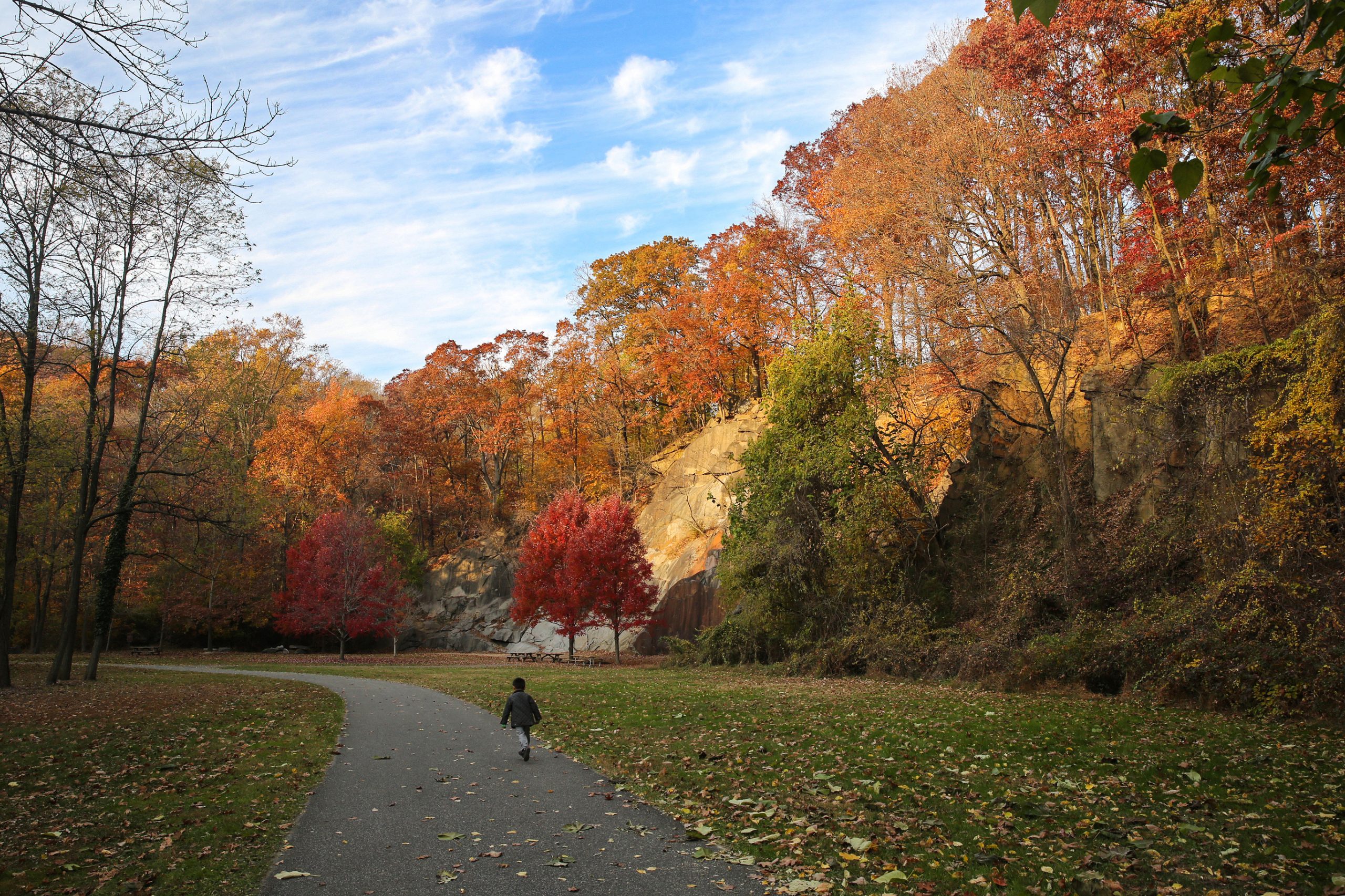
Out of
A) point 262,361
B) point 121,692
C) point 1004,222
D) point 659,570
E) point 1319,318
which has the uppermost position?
point 262,361

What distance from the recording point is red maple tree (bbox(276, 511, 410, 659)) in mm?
35875

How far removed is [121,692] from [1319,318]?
962 inches

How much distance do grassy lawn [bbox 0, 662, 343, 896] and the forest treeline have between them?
520 centimetres

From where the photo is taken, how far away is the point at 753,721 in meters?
11.9

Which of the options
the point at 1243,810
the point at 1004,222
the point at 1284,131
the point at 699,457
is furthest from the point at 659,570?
the point at 1284,131

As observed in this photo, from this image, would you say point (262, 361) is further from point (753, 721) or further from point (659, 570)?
point (753, 721)

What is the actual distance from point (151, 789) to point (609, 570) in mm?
22724

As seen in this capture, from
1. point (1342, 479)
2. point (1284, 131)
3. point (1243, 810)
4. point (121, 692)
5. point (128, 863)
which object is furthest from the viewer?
point (121, 692)

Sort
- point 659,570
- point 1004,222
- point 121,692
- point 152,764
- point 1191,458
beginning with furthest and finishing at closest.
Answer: point 659,570, point 1004,222, point 121,692, point 1191,458, point 152,764

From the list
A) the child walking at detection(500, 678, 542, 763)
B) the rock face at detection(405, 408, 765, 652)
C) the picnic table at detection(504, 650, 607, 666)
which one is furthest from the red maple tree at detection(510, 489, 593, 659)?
→ the child walking at detection(500, 678, 542, 763)

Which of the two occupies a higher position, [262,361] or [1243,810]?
[262,361]

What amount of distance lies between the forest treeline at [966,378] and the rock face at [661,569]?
3.49 m

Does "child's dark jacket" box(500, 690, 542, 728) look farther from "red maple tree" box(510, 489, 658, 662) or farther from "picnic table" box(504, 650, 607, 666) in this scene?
"picnic table" box(504, 650, 607, 666)

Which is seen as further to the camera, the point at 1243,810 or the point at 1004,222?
the point at 1004,222
